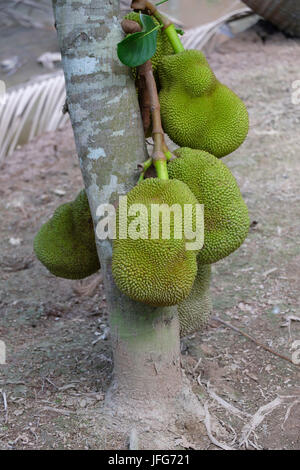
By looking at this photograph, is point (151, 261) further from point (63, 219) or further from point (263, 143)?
point (263, 143)

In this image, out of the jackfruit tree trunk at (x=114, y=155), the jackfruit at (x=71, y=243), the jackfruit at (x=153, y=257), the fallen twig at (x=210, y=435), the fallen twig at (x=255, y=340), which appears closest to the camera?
the jackfruit at (x=153, y=257)

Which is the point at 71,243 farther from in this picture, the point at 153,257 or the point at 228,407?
the point at 228,407

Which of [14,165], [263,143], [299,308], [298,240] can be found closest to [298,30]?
[263,143]

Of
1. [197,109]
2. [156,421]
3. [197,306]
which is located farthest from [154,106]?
[156,421]

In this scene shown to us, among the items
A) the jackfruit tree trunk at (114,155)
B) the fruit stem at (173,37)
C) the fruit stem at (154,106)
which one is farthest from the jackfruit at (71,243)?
the fruit stem at (173,37)

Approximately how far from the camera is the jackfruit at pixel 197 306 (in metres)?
1.36

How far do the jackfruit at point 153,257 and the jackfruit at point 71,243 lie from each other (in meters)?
0.33

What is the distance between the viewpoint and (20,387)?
1413 mm

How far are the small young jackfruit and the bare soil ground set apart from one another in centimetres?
61

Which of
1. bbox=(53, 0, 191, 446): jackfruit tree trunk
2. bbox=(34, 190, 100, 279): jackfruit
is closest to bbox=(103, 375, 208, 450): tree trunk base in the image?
bbox=(53, 0, 191, 446): jackfruit tree trunk

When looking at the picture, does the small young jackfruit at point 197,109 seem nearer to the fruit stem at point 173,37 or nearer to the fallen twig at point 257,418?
the fruit stem at point 173,37

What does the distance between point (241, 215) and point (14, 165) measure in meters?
2.30

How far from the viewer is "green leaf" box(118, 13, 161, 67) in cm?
106

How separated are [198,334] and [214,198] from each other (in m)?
0.66
